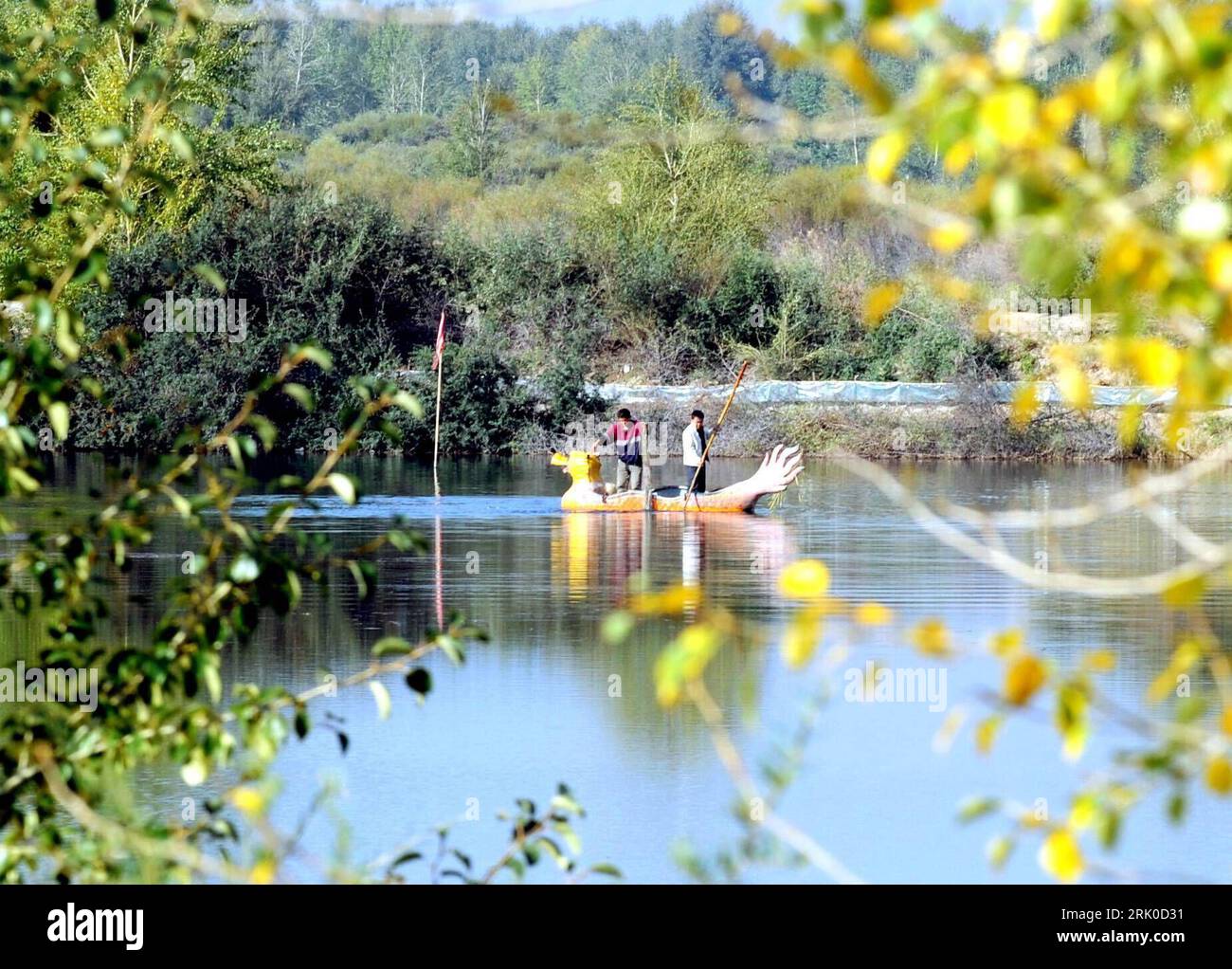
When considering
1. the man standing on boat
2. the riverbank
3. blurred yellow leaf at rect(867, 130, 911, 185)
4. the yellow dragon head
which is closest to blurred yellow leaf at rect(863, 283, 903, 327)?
blurred yellow leaf at rect(867, 130, 911, 185)

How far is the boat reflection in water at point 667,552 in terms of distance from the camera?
18.4m

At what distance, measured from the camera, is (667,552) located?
69.9 feet

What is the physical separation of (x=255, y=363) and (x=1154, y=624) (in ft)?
88.2

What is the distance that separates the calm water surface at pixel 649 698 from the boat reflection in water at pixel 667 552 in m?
0.06

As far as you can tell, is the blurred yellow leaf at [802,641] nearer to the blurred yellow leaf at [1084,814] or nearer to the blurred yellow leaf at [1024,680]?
the blurred yellow leaf at [1024,680]

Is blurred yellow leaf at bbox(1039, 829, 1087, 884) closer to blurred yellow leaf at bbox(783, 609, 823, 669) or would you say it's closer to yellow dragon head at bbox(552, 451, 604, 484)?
blurred yellow leaf at bbox(783, 609, 823, 669)

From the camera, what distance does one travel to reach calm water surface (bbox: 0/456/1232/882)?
31.5 ft

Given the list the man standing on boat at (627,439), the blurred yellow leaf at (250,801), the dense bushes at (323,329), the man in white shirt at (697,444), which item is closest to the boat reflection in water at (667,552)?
the man in white shirt at (697,444)

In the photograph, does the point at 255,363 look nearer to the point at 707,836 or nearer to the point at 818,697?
the point at 707,836

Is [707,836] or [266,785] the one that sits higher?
[266,785]
